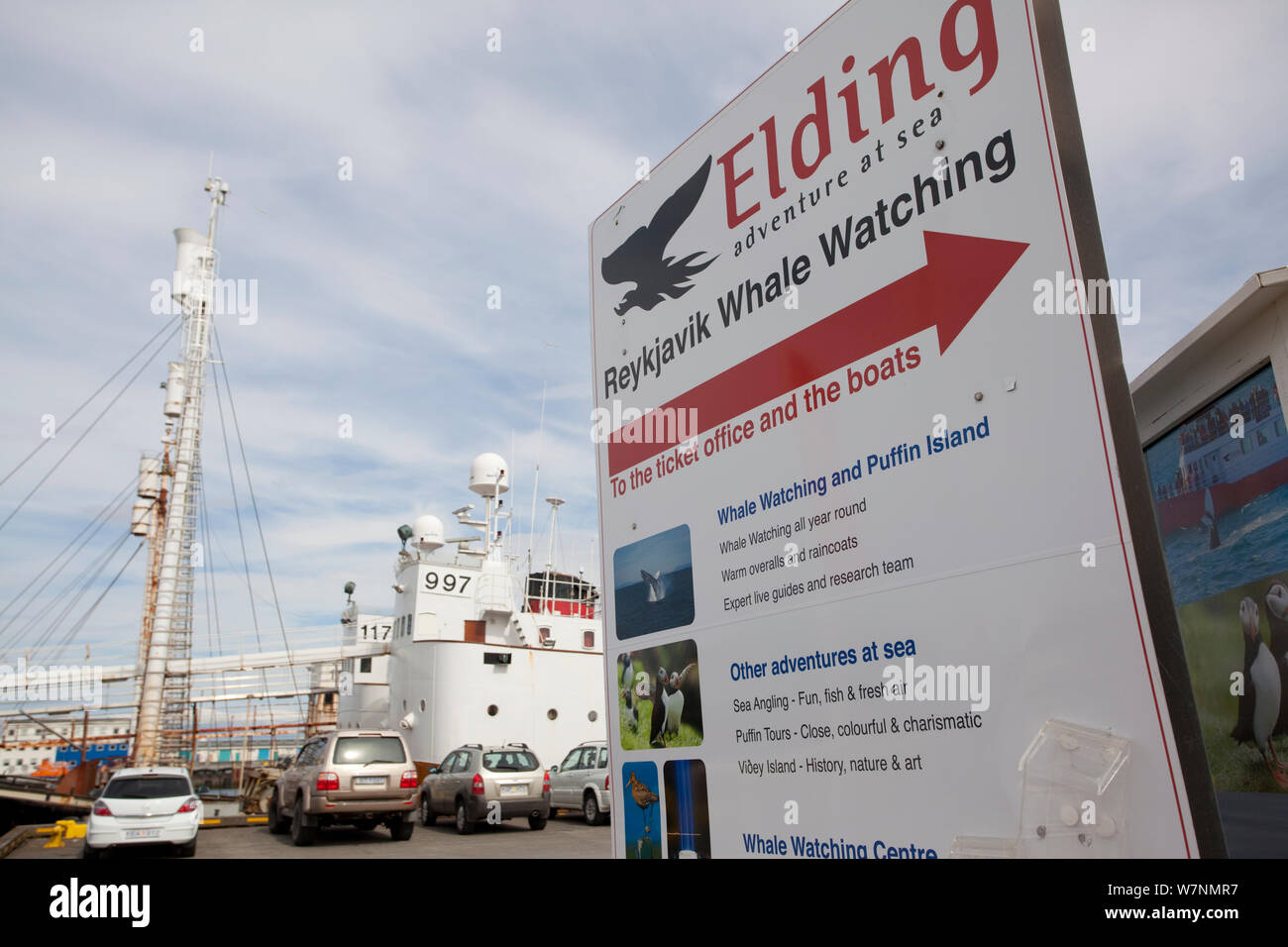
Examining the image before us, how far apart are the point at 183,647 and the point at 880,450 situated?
31.5m

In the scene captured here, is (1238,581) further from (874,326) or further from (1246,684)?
(874,326)

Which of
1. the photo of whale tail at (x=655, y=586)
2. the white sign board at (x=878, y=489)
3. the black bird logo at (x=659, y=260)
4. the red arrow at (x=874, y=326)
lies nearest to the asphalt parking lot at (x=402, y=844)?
the photo of whale tail at (x=655, y=586)

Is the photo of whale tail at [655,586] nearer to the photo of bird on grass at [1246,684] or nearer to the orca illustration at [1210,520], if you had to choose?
the photo of bird on grass at [1246,684]

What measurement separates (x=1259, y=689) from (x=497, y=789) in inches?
555

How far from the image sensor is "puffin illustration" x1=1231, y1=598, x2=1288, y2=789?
325 centimetres

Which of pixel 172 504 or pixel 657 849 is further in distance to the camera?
pixel 172 504

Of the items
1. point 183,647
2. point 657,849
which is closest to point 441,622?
point 183,647

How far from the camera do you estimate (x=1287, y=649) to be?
3.31 metres

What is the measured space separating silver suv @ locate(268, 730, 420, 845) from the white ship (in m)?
8.32

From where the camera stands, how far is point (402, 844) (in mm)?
13578

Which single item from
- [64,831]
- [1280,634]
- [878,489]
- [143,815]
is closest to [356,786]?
[143,815]

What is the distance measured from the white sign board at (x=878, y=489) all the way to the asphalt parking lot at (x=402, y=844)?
964cm

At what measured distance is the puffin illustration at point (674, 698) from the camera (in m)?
2.39

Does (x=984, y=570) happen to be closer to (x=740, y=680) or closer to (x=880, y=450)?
(x=880, y=450)
